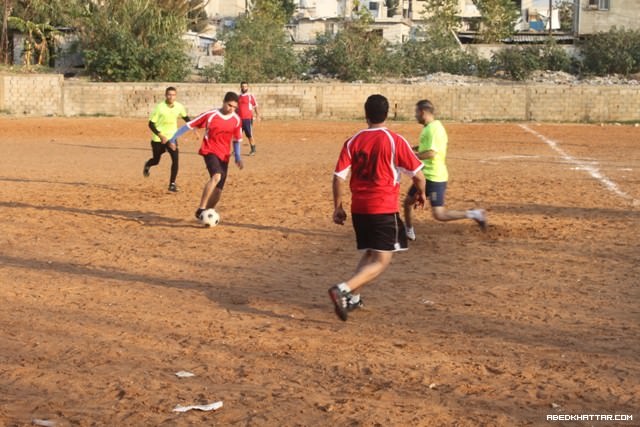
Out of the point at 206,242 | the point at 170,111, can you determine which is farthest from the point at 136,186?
the point at 206,242

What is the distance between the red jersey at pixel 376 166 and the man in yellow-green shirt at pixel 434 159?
10.3ft

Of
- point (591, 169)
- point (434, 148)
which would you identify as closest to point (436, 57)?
point (591, 169)

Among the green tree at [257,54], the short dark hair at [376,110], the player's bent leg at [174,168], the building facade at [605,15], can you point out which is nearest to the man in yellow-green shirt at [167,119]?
the player's bent leg at [174,168]

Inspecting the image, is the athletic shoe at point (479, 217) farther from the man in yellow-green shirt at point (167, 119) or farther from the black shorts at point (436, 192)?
the man in yellow-green shirt at point (167, 119)

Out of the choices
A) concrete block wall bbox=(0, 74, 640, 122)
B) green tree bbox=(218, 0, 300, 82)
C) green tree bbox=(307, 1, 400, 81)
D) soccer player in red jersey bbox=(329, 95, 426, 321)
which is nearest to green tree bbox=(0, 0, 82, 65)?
green tree bbox=(218, 0, 300, 82)

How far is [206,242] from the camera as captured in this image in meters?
11.6

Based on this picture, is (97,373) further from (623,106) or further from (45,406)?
(623,106)

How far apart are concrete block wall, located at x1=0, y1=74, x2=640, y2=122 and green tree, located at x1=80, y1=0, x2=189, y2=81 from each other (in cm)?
350

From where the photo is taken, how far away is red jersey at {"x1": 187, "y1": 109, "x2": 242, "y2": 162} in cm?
1274

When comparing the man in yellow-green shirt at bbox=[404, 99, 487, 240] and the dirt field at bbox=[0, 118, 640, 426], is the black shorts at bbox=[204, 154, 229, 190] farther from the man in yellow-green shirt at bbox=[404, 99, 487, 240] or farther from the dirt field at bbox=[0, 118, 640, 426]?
the man in yellow-green shirt at bbox=[404, 99, 487, 240]

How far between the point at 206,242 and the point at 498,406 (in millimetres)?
6437

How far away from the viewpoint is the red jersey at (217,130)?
41.8 ft

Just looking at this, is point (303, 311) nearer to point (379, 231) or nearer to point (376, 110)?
point (379, 231)

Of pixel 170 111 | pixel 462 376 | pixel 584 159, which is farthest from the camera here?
pixel 584 159
